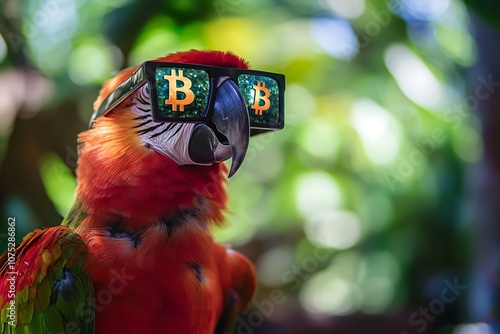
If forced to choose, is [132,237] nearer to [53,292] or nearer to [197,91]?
[53,292]

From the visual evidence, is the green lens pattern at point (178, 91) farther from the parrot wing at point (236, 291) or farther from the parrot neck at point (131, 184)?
the parrot wing at point (236, 291)

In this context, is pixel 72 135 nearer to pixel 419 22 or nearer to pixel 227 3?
pixel 227 3

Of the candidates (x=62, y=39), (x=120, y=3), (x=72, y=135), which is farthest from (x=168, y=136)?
(x=120, y=3)

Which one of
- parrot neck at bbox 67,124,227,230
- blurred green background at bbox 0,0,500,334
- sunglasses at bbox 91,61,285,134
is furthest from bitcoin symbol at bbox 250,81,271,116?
blurred green background at bbox 0,0,500,334

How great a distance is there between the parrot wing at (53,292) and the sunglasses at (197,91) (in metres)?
0.20

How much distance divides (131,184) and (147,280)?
0.42ft

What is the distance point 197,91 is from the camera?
1.86 ft

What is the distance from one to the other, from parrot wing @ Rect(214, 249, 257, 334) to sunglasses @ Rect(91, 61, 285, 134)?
0.30 meters

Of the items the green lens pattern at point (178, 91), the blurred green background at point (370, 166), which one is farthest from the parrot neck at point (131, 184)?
the blurred green background at point (370, 166)

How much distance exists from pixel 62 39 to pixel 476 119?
4.07ft

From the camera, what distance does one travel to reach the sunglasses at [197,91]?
55 cm

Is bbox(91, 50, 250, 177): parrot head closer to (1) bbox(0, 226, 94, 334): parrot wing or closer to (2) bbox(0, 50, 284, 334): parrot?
(2) bbox(0, 50, 284, 334): parrot

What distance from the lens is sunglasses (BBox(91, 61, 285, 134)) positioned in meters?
0.55

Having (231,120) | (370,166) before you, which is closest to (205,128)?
(231,120)
